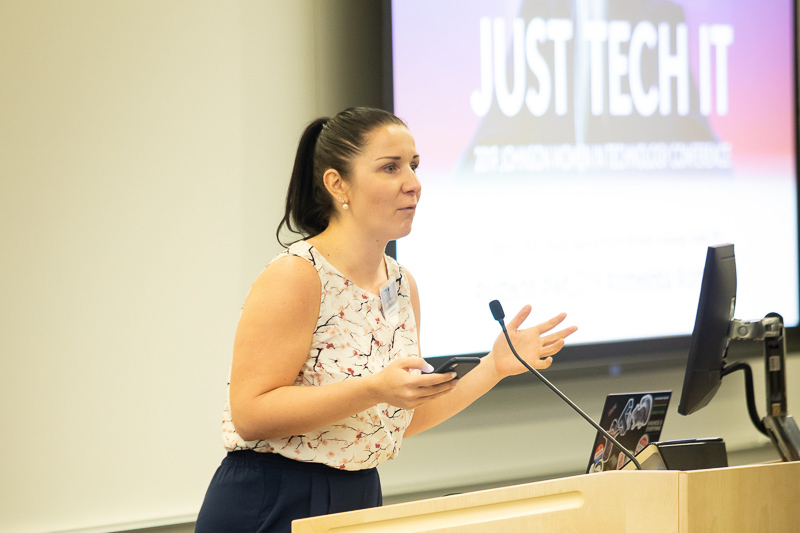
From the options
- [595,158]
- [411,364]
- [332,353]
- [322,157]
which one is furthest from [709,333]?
[595,158]

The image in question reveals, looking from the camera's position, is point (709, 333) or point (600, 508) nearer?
point (600, 508)

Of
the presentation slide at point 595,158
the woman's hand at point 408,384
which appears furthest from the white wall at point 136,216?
the woman's hand at point 408,384

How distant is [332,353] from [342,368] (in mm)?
33

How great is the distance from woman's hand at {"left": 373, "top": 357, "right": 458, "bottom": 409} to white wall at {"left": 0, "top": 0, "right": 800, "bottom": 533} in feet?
4.30

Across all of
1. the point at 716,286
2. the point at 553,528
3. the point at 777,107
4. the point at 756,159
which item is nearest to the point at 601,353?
the point at 756,159

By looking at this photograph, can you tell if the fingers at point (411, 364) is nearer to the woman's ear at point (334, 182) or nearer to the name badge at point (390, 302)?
the name badge at point (390, 302)

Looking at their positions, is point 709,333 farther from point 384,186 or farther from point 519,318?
point 384,186

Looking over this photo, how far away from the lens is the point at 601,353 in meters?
2.91

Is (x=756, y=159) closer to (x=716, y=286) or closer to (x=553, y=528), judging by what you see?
(x=716, y=286)

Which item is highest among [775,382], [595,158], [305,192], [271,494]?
[595,158]

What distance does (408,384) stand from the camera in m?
1.19

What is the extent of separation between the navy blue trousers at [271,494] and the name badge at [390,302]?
32 cm

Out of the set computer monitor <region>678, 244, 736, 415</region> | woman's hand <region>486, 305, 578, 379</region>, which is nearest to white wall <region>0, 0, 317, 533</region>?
woman's hand <region>486, 305, 578, 379</region>

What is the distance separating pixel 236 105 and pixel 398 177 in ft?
3.64
